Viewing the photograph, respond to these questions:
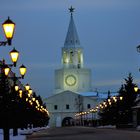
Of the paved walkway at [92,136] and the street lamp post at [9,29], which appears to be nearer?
the street lamp post at [9,29]

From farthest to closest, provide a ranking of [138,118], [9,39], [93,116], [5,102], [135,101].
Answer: [93,116] < [135,101] < [138,118] < [5,102] < [9,39]

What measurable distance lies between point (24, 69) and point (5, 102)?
3644mm

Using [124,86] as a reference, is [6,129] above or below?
below

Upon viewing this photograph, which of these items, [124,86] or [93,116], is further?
[93,116]

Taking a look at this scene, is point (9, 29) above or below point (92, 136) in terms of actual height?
above

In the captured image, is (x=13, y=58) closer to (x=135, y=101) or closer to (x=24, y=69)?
(x=24, y=69)

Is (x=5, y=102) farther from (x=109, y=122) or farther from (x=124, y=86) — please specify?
(x=109, y=122)

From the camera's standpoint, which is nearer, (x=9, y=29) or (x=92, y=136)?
(x=9, y=29)

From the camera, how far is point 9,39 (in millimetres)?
18922

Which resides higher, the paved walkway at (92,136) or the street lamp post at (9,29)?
the street lamp post at (9,29)

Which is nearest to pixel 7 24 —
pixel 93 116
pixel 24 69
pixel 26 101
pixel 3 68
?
pixel 3 68

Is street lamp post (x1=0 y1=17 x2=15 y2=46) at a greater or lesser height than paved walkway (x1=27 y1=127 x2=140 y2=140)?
greater

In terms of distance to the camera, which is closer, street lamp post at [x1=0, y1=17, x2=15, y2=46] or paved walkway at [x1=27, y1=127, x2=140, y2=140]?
street lamp post at [x1=0, y1=17, x2=15, y2=46]

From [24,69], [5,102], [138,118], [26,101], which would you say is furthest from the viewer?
[138,118]
